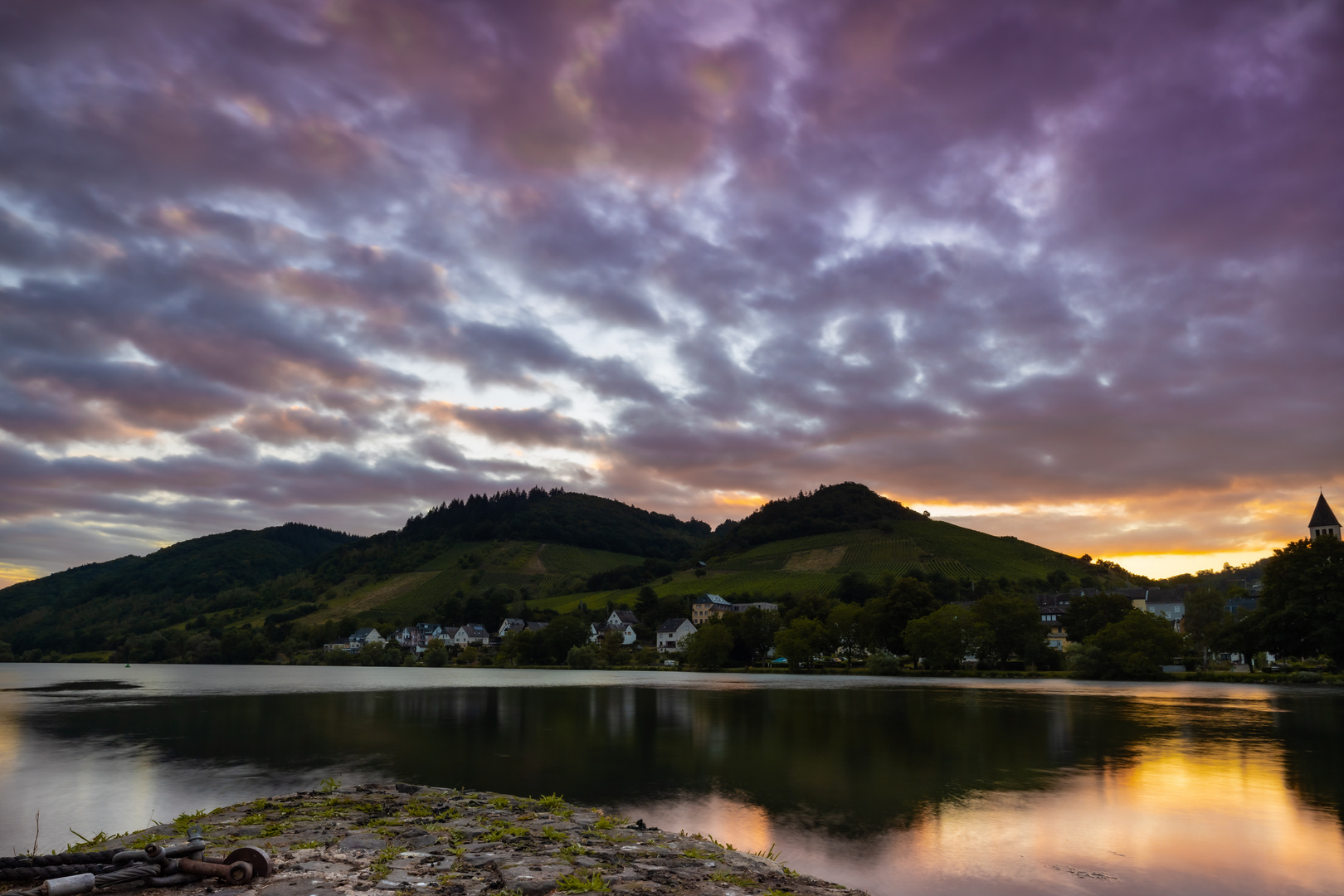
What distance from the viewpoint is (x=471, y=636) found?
173 metres

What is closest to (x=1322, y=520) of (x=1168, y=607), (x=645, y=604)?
(x=1168, y=607)

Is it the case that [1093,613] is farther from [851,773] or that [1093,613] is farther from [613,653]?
[851,773]

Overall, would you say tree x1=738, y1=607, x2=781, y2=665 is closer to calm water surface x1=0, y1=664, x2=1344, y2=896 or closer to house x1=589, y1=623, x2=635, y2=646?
house x1=589, y1=623, x2=635, y2=646

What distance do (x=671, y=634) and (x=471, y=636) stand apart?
48.5 m

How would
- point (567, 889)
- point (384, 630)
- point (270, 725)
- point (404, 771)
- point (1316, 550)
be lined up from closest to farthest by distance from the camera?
point (567, 889) < point (404, 771) < point (270, 725) < point (1316, 550) < point (384, 630)

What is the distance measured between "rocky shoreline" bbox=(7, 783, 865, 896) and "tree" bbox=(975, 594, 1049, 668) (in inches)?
3466

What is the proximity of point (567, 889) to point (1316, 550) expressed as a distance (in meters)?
82.0

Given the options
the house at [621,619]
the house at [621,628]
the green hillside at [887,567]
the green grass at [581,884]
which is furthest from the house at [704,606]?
the green grass at [581,884]

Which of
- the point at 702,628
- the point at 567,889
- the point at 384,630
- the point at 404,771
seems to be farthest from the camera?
the point at 384,630

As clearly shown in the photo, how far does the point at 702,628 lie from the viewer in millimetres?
119812

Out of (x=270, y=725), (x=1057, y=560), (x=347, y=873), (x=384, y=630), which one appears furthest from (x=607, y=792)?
(x=1057, y=560)

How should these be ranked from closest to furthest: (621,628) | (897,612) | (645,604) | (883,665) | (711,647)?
(883,665) < (897,612) < (711,647) < (621,628) < (645,604)

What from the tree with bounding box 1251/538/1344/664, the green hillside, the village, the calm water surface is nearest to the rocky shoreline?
the calm water surface

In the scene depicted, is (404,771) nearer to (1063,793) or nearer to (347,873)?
(347,873)
